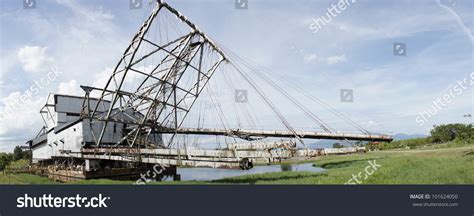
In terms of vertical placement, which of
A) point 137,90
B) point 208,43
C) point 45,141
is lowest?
point 45,141

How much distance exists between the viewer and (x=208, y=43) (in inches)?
1085
